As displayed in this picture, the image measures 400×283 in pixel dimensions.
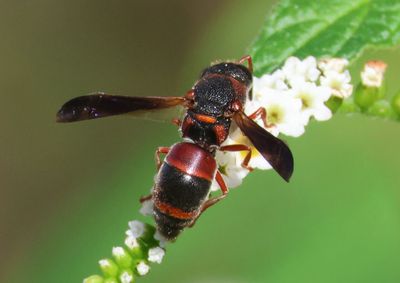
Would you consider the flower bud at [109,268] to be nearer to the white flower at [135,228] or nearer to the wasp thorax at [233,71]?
the white flower at [135,228]

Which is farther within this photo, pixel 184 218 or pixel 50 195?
pixel 50 195

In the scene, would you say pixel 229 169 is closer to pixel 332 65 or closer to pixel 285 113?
pixel 285 113

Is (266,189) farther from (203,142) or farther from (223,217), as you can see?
(203,142)

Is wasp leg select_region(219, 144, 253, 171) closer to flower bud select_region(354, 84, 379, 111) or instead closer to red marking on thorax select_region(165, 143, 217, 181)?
red marking on thorax select_region(165, 143, 217, 181)

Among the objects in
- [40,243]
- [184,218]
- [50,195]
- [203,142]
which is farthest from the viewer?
[50,195]

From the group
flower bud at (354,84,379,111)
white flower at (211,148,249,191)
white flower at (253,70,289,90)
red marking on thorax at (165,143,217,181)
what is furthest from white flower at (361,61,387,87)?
red marking on thorax at (165,143,217,181)

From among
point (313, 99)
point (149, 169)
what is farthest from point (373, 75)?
point (149, 169)

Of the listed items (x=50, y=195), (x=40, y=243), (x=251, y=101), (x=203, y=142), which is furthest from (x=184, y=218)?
(x=50, y=195)
